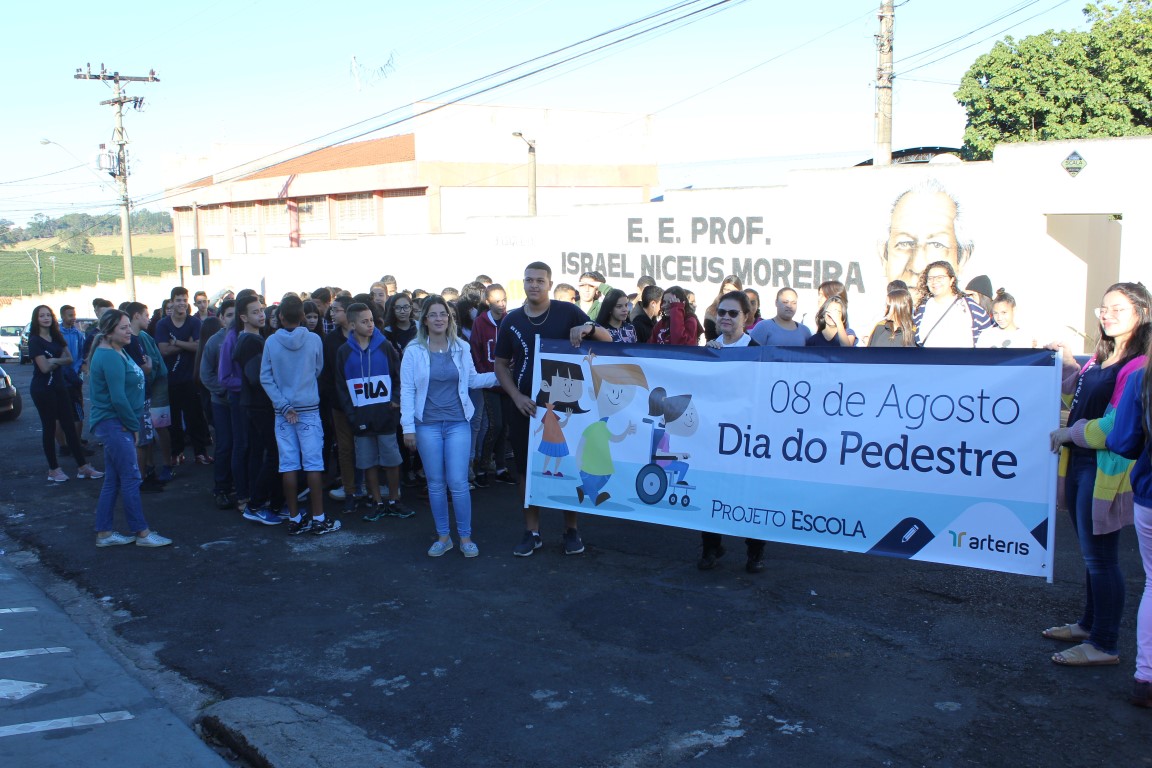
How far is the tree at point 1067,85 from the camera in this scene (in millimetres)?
27359

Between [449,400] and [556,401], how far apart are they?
774 mm

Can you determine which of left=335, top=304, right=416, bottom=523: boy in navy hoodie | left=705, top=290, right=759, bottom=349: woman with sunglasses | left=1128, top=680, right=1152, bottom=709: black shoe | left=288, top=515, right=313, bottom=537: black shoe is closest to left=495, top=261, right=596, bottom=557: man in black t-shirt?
left=705, top=290, right=759, bottom=349: woman with sunglasses

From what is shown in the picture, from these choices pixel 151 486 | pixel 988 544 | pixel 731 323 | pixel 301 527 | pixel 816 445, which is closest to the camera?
pixel 988 544

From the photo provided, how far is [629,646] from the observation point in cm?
529

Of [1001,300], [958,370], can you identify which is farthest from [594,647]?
[1001,300]

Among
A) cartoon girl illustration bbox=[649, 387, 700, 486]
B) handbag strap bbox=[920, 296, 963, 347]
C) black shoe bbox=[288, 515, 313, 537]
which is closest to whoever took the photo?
cartoon girl illustration bbox=[649, 387, 700, 486]

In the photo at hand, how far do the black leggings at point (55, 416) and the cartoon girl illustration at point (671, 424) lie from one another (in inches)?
278

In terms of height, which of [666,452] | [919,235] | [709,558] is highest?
[919,235]

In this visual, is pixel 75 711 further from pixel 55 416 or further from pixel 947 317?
pixel 55 416

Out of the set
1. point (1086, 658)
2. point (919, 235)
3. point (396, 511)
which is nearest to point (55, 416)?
point (396, 511)

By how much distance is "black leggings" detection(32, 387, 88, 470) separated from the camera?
10.3 m

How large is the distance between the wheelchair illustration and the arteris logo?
1.74 meters

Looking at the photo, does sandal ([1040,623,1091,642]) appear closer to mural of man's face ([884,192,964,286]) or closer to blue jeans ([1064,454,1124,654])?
blue jeans ([1064,454,1124,654])

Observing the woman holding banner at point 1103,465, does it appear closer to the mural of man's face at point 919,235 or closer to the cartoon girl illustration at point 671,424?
the cartoon girl illustration at point 671,424
